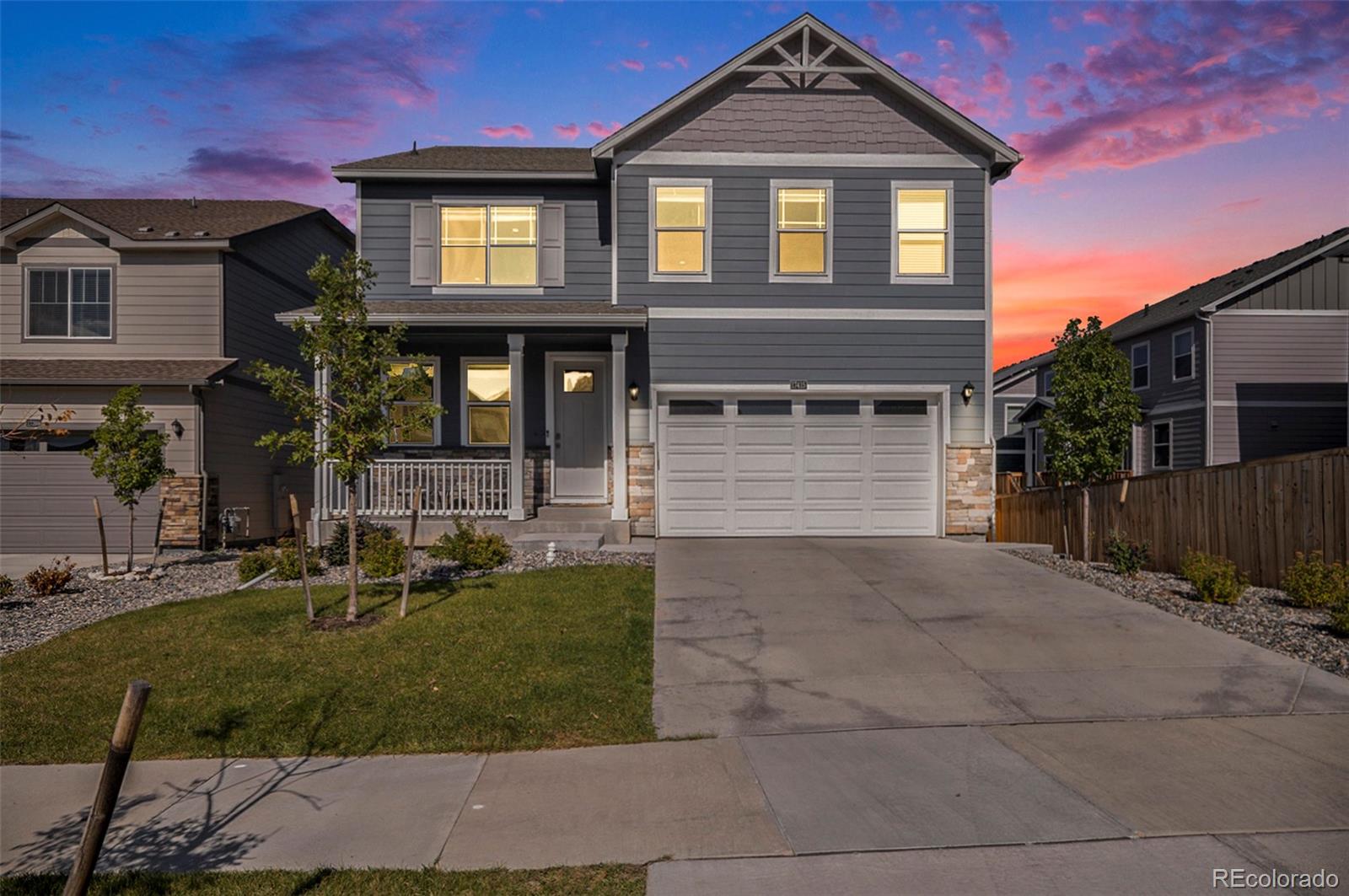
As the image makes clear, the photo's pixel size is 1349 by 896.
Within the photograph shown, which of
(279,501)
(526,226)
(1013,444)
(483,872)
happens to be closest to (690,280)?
(526,226)

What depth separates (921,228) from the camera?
48.5ft

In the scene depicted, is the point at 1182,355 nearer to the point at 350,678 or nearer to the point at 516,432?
the point at 516,432

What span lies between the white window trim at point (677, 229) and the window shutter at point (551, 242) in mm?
1644

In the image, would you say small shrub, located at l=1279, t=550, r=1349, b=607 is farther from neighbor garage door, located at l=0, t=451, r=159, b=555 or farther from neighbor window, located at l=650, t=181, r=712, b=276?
neighbor garage door, located at l=0, t=451, r=159, b=555

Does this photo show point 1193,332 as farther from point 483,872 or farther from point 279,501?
point 483,872

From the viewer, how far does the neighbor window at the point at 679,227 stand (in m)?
14.7

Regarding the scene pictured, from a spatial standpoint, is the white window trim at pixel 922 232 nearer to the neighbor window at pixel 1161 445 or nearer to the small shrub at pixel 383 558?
the small shrub at pixel 383 558

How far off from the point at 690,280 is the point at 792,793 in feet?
35.5

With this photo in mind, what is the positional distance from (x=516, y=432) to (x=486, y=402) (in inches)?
72.6

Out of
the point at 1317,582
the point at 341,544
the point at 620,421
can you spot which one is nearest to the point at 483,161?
the point at 620,421

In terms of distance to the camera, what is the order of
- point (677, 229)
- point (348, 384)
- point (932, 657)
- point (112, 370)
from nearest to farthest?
1. point (932, 657)
2. point (348, 384)
3. point (677, 229)
4. point (112, 370)

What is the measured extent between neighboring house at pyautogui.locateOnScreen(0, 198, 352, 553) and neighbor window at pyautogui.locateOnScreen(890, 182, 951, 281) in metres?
12.5

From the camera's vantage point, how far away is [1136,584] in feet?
→ 35.7

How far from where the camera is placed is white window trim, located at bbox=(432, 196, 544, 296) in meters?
15.3
